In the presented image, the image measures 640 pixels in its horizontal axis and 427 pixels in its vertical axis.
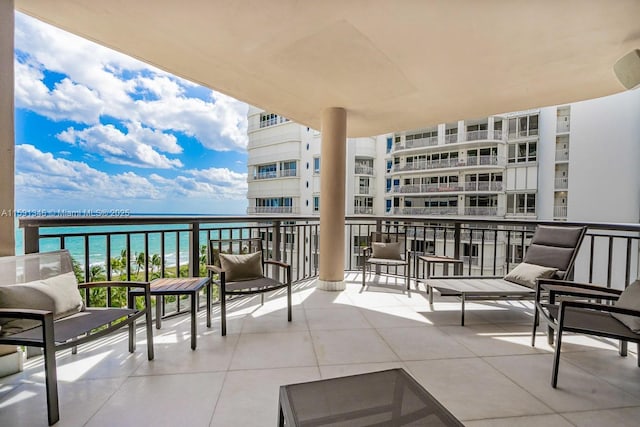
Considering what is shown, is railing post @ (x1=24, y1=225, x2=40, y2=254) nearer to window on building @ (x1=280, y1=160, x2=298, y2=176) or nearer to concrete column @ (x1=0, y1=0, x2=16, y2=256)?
concrete column @ (x1=0, y1=0, x2=16, y2=256)

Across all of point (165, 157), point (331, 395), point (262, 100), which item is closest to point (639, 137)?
point (262, 100)

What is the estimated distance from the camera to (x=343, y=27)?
91.0 inches

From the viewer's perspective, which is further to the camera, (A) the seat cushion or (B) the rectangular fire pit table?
(B) the rectangular fire pit table

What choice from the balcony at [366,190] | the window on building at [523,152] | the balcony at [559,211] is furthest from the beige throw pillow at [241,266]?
the window on building at [523,152]

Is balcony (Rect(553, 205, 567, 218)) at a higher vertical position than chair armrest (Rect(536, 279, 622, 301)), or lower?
higher

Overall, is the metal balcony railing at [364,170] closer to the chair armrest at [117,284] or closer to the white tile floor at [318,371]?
the white tile floor at [318,371]

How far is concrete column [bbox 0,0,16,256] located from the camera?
71.1 inches

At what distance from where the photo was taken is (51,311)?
5.65 ft

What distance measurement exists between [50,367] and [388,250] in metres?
3.81

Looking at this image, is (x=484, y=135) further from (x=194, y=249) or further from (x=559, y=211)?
(x=194, y=249)

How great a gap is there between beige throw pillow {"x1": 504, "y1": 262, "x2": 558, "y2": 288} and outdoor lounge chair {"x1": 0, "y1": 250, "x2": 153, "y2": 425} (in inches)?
141

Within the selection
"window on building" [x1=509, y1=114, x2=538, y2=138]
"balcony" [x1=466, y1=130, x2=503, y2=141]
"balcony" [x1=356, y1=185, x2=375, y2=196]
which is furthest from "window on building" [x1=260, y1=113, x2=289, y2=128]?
"window on building" [x1=509, y1=114, x2=538, y2=138]

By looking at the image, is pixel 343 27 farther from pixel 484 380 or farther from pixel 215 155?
pixel 215 155

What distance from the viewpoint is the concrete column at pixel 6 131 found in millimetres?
1805
